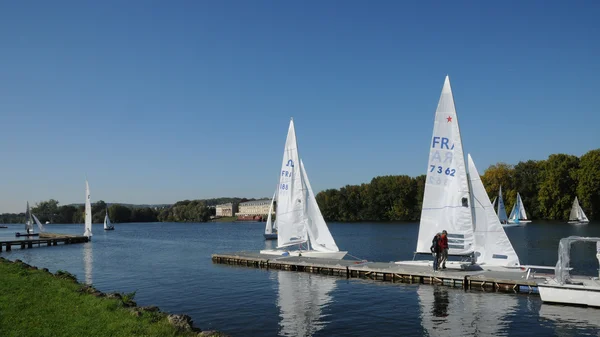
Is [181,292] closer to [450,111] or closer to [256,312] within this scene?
[256,312]

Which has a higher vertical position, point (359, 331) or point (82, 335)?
point (82, 335)

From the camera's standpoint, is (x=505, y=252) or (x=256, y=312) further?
(x=505, y=252)

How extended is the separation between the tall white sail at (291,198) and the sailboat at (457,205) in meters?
10.9

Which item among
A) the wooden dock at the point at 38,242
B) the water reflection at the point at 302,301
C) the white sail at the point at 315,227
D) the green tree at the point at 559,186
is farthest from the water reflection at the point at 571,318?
the green tree at the point at 559,186

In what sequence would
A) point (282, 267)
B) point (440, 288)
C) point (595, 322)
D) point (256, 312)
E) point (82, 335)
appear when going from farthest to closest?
point (282, 267)
point (440, 288)
point (256, 312)
point (595, 322)
point (82, 335)

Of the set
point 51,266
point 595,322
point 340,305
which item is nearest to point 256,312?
point 340,305

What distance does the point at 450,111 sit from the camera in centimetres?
2581

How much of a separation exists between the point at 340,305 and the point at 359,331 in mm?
4443

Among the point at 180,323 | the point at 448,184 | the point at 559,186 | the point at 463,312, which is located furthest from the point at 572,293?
the point at 559,186

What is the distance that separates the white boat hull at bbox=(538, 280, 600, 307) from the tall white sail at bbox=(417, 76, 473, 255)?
5610 millimetres

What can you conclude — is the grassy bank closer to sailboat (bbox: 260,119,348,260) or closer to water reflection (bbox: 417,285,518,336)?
water reflection (bbox: 417,285,518,336)

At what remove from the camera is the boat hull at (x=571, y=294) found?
1917cm

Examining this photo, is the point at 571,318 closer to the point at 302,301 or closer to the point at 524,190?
the point at 302,301

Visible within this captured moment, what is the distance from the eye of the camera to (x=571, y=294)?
64.5 ft
